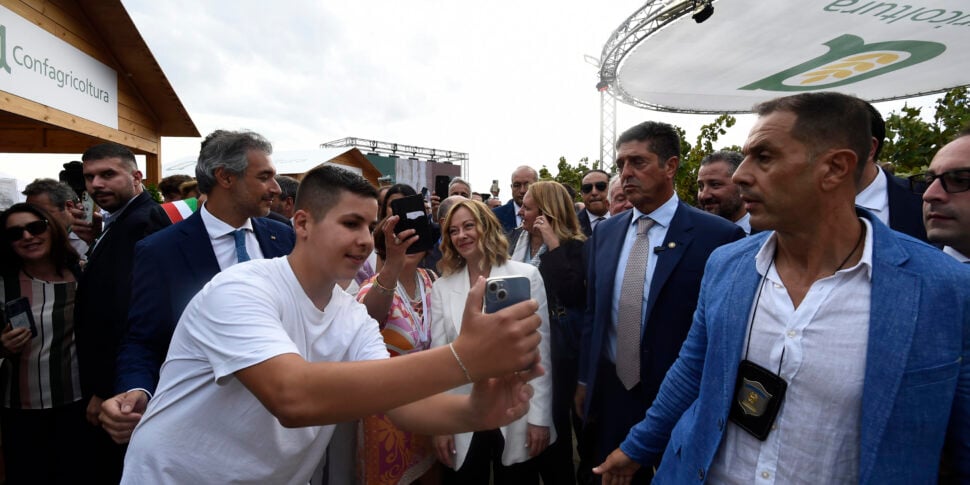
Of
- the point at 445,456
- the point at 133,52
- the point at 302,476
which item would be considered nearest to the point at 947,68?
the point at 445,456

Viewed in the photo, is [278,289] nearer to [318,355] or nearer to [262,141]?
[318,355]

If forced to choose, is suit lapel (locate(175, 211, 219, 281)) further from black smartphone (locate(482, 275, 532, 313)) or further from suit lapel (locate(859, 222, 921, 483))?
suit lapel (locate(859, 222, 921, 483))

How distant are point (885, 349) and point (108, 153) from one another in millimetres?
4547

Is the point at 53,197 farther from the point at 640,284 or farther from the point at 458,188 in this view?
the point at 640,284

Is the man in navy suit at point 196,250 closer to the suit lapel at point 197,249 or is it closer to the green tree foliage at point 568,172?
the suit lapel at point 197,249

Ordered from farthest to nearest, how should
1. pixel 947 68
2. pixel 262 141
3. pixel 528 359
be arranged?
pixel 947 68 < pixel 262 141 < pixel 528 359

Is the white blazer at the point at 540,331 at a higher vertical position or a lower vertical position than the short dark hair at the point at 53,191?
lower

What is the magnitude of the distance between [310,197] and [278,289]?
1.45 feet

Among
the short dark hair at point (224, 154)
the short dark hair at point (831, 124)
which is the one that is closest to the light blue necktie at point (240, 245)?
the short dark hair at point (224, 154)

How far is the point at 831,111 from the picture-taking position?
1.50m

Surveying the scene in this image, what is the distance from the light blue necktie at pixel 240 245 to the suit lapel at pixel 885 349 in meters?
2.85

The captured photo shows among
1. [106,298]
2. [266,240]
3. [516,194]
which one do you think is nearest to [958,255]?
[266,240]

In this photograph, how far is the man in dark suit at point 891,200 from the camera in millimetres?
2549

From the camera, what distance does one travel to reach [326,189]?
191 cm
